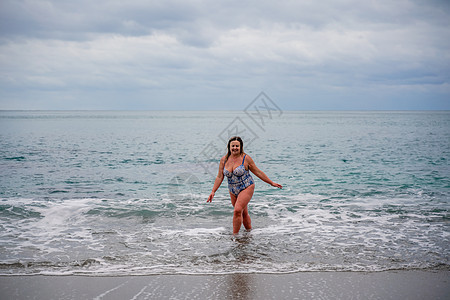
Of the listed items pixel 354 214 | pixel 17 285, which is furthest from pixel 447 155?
pixel 17 285

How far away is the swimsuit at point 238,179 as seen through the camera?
287 inches

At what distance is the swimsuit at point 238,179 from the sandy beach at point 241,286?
2.20m

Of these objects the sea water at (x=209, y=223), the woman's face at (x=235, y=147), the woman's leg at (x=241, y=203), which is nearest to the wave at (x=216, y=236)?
the sea water at (x=209, y=223)

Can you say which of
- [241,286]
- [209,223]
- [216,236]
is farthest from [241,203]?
[241,286]

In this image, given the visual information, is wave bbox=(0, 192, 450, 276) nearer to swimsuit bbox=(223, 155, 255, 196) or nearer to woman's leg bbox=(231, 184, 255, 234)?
woman's leg bbox=(231, 184, 255, 234)

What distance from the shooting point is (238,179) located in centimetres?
742

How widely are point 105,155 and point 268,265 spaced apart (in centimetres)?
2204

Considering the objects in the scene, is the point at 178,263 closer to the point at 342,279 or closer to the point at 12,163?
the point at 342,279

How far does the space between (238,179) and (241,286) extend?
2.58 metres

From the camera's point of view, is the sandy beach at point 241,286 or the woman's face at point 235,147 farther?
the woman's face at point 235,147

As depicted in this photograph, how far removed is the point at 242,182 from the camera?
7453mm

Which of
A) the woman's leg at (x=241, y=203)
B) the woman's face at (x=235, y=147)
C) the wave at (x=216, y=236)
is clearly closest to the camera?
the wave at (x=216, y=236)

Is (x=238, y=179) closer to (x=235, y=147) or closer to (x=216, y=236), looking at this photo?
(x=235, y=147)

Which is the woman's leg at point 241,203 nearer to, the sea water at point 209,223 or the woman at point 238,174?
→ the woman at point 238,174
